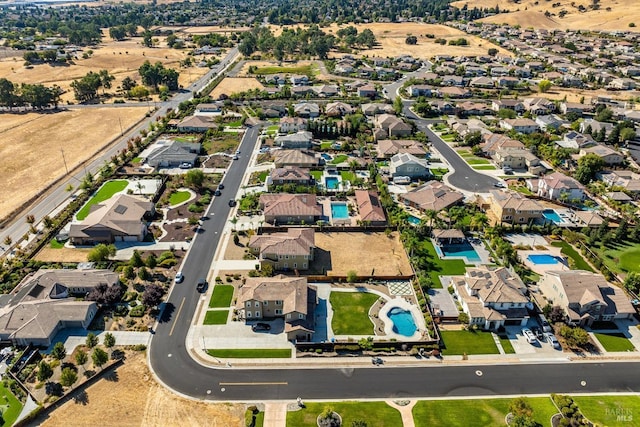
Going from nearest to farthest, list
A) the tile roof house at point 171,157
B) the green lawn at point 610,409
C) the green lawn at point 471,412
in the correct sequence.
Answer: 1. the green lawn at point 471,412
2. the green lawn at point 610,409
3. the tile roof house at point 171,157

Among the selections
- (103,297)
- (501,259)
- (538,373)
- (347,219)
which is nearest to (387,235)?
(347,219)

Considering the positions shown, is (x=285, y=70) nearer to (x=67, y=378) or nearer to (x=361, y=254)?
(x=361, y=254)

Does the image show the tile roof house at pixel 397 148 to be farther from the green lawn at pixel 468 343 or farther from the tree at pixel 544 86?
the tree at pixel 544 86

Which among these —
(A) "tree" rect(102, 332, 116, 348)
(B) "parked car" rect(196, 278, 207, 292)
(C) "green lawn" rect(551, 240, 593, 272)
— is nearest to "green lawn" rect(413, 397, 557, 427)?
(C) "green lawn" rect(551, 240, 593, 272)

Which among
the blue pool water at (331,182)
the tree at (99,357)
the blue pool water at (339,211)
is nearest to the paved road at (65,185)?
the tree at (99,357)

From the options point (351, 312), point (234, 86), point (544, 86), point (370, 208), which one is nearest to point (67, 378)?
point (351, 312)
